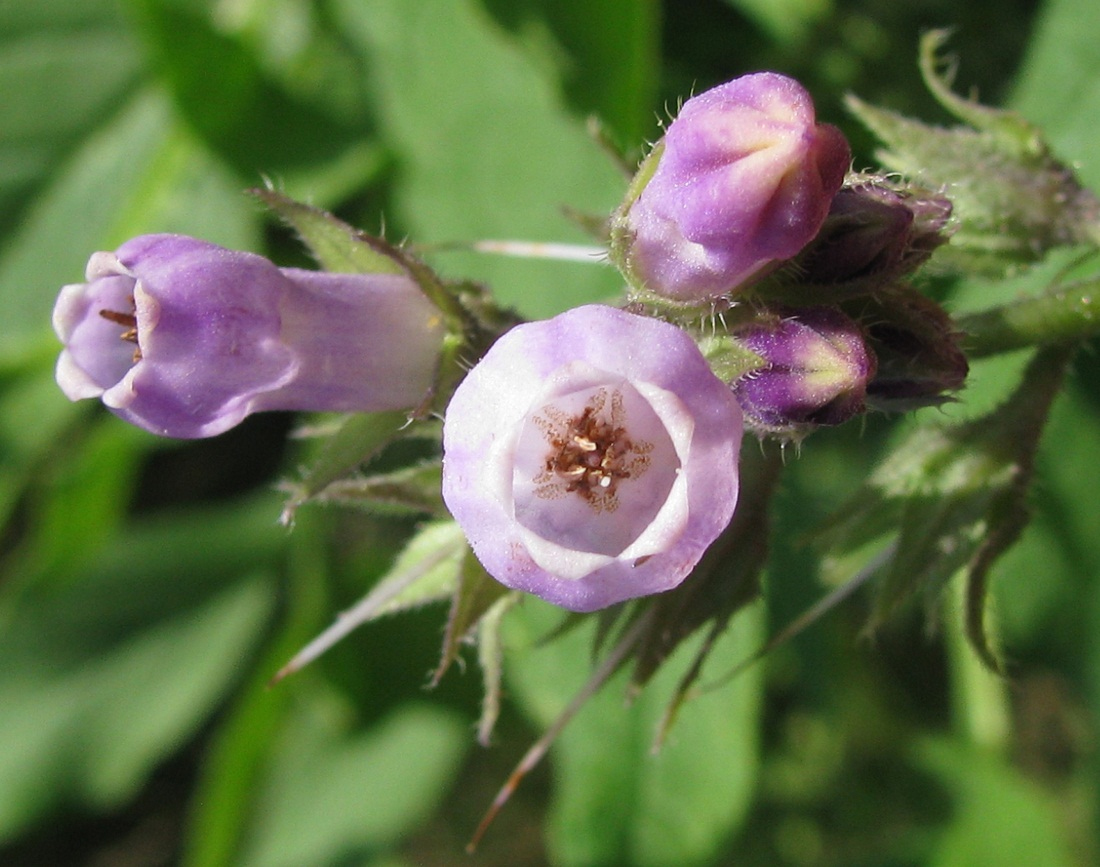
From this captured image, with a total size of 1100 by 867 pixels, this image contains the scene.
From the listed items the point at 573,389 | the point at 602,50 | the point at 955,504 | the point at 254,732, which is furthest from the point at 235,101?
the point at 573,389

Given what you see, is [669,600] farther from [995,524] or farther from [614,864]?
[614,864]

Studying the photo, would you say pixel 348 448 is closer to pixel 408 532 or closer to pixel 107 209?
pixel 107 209

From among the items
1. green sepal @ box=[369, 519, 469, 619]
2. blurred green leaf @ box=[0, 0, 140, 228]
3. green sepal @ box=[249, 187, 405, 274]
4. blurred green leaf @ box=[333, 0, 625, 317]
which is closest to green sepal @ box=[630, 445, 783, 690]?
green sepal @ box=[369, 519, 469, 619]

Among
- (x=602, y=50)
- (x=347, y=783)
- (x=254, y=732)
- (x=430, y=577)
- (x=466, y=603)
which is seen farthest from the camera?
(x=347, y=783)

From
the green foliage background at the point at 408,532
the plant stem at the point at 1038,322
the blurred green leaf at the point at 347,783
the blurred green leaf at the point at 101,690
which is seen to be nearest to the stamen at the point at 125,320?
the plant stem at the point at 1038,322

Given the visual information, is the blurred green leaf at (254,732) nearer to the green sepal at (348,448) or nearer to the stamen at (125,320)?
the green sepal at (348,448)

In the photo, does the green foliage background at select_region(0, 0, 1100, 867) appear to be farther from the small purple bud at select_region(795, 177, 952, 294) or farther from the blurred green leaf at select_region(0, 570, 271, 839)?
the small purple bud at select_region(795, 177, 952, 294)
